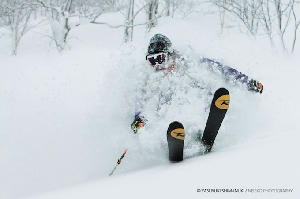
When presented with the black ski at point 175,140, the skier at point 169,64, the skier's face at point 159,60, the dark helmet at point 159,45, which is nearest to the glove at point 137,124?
the skier at point 169,64

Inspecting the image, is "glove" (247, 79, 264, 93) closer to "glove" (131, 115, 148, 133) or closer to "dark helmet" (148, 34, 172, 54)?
"dark helmet" (148, 34, 172, 54)

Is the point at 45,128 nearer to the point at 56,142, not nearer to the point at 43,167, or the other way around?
the point at 56,142

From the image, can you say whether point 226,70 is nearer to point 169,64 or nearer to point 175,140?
point 169,64

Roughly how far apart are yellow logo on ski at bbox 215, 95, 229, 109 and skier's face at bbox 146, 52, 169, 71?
1.22m

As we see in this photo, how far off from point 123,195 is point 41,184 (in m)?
2.25

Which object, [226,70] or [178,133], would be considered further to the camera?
[226,70]

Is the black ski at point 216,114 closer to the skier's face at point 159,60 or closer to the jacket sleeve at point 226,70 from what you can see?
the jacket sleeve at point 226,70

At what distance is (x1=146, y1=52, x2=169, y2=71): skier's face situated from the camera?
3.42 m

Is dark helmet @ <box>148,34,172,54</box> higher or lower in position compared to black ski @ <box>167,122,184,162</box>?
higher

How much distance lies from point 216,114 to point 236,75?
1.05 m

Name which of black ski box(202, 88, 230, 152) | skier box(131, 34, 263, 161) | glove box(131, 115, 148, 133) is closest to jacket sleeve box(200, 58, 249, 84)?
→ skier box(131, 34, 263, 161)

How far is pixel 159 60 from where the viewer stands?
11.3 ft

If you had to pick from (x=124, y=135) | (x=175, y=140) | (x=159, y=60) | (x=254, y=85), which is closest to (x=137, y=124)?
(x=124, y=135)

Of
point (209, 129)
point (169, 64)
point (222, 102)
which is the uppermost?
point (169, 64)
